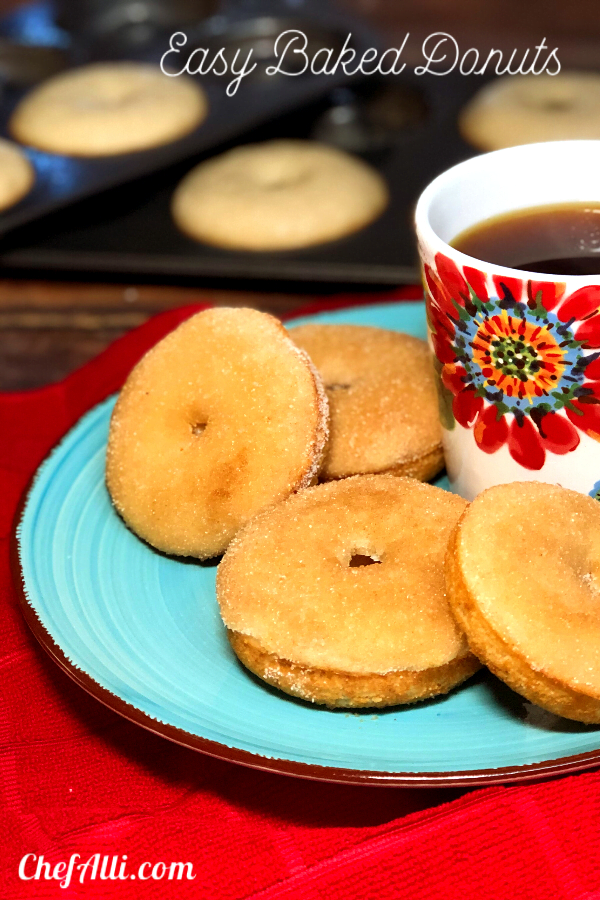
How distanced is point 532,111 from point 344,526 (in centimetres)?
139

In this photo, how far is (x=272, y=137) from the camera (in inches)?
79.7

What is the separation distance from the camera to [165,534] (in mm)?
869

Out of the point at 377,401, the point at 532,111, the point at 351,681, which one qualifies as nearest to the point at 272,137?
the point at 532,111

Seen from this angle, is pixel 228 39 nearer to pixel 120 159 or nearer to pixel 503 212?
pixel 120 159

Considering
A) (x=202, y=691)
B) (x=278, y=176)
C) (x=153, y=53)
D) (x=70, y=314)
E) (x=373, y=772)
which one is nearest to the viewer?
(x=373, y=772)

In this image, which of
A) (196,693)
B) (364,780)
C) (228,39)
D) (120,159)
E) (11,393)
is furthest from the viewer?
(228,39)

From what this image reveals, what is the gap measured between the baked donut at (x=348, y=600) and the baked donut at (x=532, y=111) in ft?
4.02

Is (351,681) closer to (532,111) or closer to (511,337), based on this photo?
(511,337)

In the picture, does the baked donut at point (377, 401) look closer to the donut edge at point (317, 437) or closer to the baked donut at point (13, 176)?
the donut edge at point (317, 437)

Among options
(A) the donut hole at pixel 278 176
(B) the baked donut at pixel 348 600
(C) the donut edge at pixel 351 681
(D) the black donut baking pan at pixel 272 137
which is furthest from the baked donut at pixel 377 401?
(A) the donut hole at pixel 278 176

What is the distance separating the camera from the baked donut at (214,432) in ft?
2.72

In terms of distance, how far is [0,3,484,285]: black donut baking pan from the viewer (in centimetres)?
156

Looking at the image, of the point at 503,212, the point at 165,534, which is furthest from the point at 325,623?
the point at 503,212

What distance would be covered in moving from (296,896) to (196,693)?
0.55 ft
